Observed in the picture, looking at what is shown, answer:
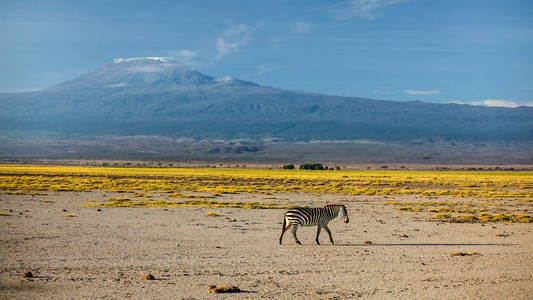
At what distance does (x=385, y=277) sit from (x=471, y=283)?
5.73ft

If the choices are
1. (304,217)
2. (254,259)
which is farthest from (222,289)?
(304,217)

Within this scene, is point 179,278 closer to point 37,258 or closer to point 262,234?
point 37,258

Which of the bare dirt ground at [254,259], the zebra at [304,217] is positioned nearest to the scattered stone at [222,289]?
the bare dirt ground at [254,259]

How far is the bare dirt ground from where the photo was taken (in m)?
11.4

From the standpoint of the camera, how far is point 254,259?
14.6 meters

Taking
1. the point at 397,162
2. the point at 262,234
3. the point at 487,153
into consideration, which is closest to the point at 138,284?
the point at 262,234

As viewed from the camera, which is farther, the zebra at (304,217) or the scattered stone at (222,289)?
the zebra at (304,217)

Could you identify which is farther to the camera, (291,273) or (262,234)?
(262,234)

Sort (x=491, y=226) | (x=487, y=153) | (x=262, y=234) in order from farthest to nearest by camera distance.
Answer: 1. (x=487, y=153)
2. (x=491, y=226)
3. (x=262, y=234)

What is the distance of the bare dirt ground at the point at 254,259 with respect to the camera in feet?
37.3

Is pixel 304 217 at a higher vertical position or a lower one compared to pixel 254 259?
higher

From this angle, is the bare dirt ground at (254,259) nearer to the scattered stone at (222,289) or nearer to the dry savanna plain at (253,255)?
the dry savanna plain at (253,255)

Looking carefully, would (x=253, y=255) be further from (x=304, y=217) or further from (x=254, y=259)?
(x=304, y=217)

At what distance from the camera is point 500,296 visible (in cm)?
1107
